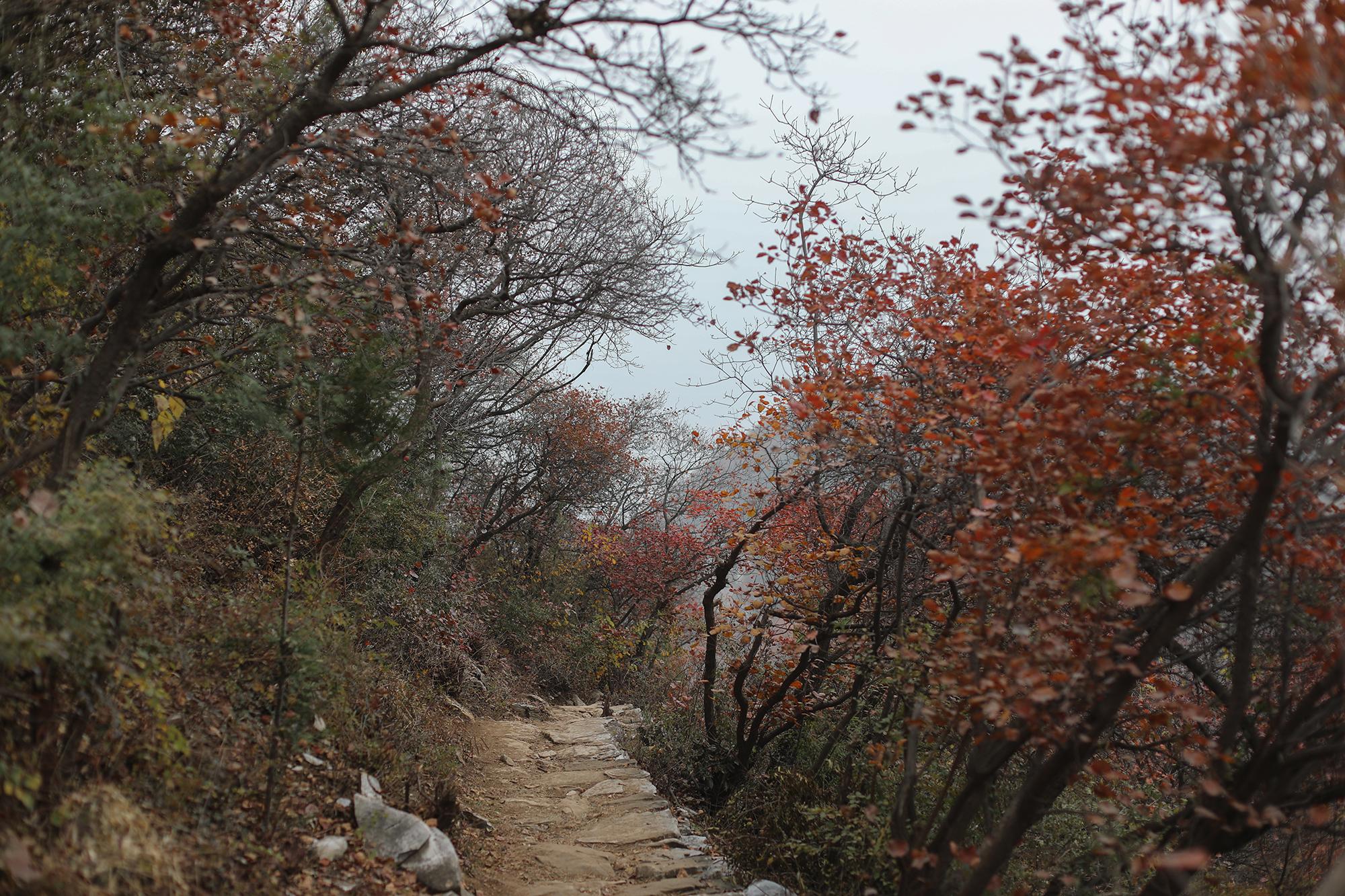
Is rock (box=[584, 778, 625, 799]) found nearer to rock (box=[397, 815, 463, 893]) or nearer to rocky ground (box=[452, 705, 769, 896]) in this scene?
rocky ground (box=[452, 705, 769, 896])

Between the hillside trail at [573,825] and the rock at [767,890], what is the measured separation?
1.16 ft

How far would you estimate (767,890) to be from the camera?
5.07m

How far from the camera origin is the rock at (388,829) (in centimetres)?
464

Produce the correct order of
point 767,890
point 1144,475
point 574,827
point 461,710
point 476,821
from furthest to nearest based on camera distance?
point 461,710 < point 574,827 < point 476,821 < point 767,890 < point 1144,475

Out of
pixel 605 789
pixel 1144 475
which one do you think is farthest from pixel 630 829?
pixel 1144 475

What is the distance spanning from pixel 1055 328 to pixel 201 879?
5.02m

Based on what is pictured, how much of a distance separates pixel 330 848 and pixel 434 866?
2.16 ft

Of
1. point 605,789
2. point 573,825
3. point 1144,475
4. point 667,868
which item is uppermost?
point 1144,475

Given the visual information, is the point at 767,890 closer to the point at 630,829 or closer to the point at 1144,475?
the point at 630,829

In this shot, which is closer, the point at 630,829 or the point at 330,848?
the point at 330,848

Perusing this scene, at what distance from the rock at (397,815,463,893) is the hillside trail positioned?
1.60 feet

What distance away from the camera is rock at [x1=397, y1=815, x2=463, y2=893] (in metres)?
4.66

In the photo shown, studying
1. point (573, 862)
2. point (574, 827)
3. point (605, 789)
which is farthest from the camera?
point (605, 789)

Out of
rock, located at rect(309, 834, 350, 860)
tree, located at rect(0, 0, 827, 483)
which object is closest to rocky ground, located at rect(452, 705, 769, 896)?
rock, located at rect(309, 834, 350, 860)
